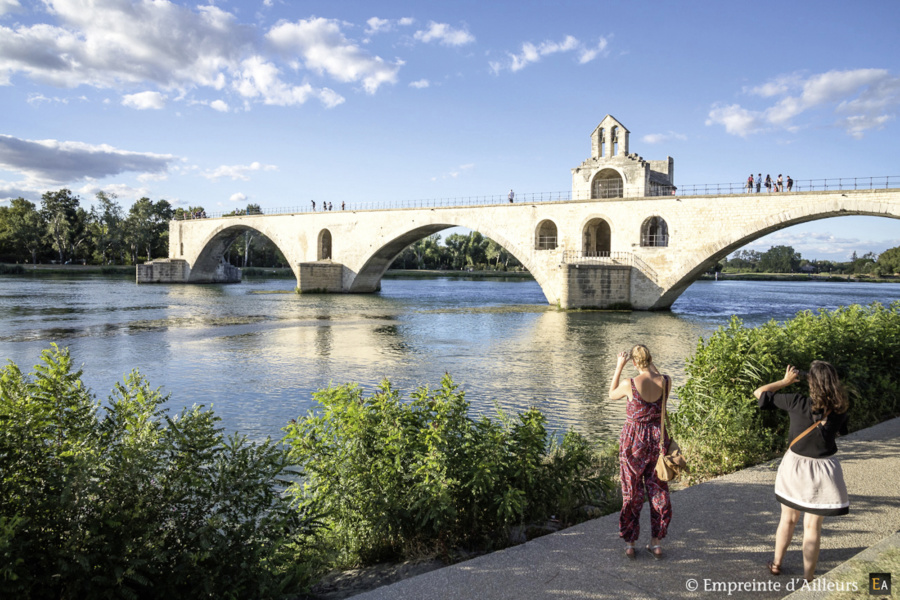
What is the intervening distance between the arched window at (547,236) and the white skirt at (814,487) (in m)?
39.1

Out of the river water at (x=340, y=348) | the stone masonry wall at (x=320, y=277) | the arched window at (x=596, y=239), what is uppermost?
the arched window at (x=596, y=239)

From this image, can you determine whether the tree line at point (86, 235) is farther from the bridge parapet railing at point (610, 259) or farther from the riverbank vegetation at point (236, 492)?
the riverbank vegetation at point (236, 492)

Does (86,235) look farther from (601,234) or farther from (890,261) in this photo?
(890,261)

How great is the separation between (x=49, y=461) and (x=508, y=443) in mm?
3061

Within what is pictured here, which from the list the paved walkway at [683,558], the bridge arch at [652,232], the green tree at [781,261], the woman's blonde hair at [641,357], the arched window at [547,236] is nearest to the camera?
the paved walkway at [683,558]

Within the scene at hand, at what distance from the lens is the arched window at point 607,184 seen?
45469mm

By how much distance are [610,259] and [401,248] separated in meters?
21.7

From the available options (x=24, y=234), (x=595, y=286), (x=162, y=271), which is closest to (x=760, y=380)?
(x=595, y=286)

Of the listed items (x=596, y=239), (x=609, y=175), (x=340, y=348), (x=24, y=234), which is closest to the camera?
(x=340, y=348)

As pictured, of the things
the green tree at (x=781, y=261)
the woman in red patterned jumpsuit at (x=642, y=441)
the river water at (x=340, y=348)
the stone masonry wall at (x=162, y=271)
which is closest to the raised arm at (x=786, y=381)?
the woman in red patterned jumpsuit at (x=642, y=441)

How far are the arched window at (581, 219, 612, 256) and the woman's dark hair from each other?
36.3 meters

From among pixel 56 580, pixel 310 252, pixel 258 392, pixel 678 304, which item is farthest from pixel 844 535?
pixel 310 252

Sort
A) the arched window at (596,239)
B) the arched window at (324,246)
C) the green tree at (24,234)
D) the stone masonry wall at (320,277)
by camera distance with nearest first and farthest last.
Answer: the arched window at (596,239), the stone masonry wall at (320,277), the arched window at (324,246), the green tree at (24,234)

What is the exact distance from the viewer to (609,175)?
45.8 meters
